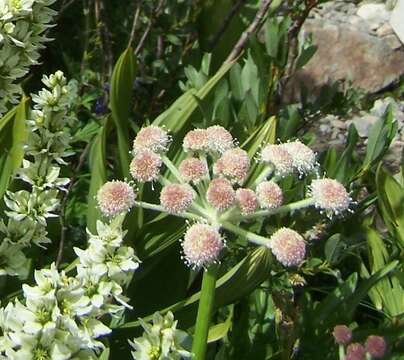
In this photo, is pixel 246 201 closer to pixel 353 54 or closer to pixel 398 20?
pixel 353 54

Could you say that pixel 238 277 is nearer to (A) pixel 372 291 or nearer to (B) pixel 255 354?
(B) pixel 255 354

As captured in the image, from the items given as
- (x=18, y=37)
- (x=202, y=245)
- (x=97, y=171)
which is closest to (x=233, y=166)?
(x=202, y=245)

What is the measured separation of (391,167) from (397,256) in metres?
0.91

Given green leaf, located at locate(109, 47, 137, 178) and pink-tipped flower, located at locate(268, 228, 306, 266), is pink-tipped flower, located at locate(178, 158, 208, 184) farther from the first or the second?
green leaf, located at locate(109, 47, 137, 178)

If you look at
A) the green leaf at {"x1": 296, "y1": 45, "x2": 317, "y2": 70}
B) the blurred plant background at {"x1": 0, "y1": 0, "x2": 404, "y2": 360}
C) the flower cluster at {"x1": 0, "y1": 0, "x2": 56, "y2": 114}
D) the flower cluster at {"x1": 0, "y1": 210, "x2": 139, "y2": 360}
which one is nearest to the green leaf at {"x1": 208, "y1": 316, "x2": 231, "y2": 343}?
the blurred plant background at {"x1": 0, "y1": 0, "x2": 404, "y2": 360}

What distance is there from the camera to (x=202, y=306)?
1.49 m

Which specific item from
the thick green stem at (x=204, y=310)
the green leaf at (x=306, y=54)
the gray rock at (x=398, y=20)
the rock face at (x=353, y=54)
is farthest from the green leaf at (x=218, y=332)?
the gray rock at (x=398, y=20)

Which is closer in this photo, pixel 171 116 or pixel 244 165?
→ pixel 244 165

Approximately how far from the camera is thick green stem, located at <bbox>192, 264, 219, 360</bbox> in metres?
1.46

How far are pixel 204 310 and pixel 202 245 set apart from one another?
0.62ft

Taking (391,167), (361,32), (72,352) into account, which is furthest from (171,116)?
(361,32)

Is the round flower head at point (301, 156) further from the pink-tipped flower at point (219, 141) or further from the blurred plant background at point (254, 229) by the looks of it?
the blurred plant background at point (254, 229)

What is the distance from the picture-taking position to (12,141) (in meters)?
1.87

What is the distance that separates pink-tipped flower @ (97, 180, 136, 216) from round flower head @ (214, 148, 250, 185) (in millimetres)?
137
